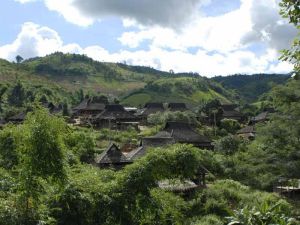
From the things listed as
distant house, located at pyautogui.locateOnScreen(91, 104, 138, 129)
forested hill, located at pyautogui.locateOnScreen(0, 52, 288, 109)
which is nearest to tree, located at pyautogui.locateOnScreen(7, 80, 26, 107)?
forested hill, located at pyautogui.locateOnScreen(0, 52, 288, 109)

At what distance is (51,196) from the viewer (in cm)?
1477

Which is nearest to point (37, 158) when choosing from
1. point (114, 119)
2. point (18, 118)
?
point (114, 119)

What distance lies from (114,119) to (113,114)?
46.9 inches

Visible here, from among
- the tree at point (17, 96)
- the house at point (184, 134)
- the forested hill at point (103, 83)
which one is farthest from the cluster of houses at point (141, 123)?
the forested hill at point (103, 83)

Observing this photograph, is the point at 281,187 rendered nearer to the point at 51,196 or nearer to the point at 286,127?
the point at 286,127

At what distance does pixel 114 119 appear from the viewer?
214ft

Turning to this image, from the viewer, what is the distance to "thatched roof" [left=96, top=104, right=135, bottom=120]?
65.7m

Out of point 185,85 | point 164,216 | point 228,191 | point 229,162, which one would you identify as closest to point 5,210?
point 164,216

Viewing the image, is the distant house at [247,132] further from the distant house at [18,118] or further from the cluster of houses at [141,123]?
the distant house at [18,118]

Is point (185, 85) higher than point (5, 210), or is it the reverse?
point (185, 85)

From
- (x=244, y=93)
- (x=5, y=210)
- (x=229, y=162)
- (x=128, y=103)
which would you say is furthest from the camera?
(x=244, y=93)

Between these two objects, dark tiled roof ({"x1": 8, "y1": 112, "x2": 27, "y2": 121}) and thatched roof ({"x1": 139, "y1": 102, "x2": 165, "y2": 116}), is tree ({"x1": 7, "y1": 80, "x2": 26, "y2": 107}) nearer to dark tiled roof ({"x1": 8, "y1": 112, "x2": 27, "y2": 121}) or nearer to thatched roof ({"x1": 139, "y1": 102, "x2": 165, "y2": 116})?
dark tiled roof ({"x1": 8, "y1": 112, "x2": 27, "y2": 121})

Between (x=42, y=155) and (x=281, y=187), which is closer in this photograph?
(x=42, y=155)

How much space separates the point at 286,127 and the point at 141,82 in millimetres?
147721
